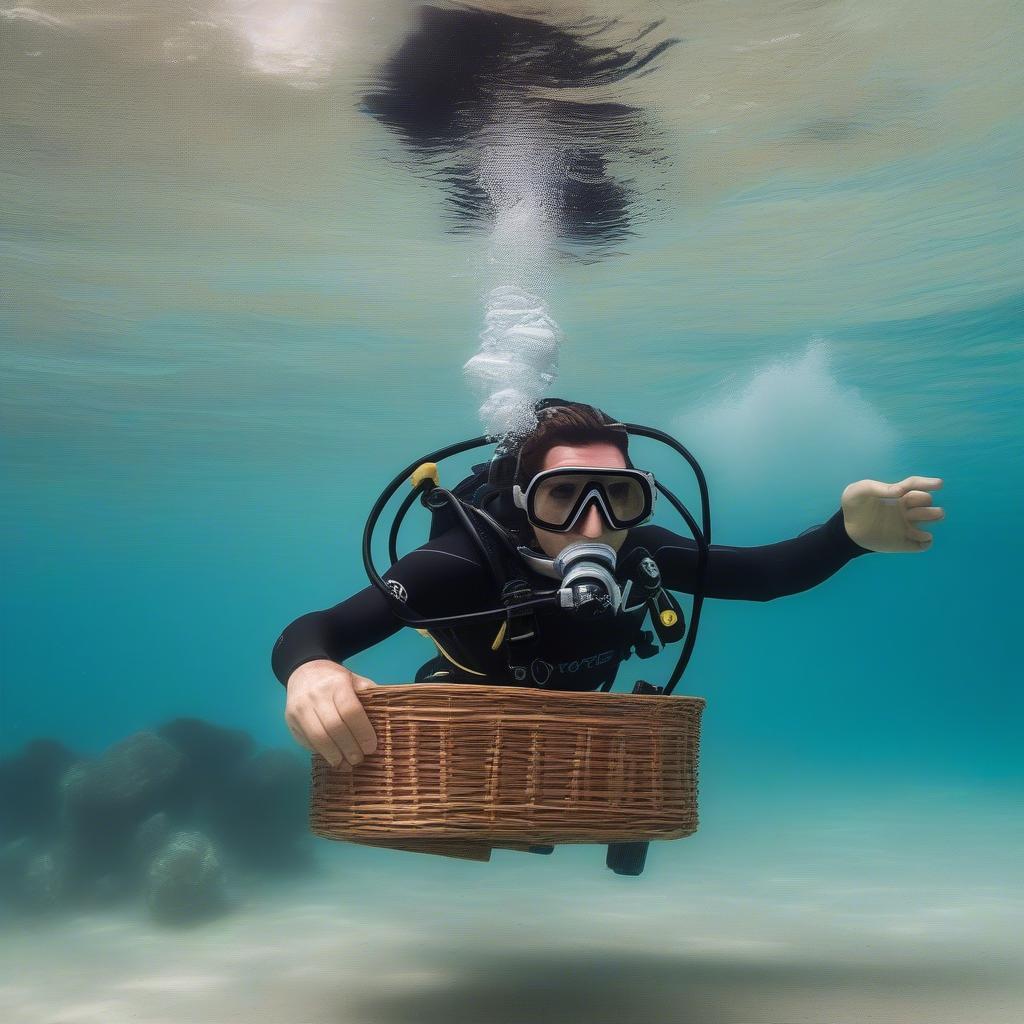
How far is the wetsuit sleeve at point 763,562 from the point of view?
465cm

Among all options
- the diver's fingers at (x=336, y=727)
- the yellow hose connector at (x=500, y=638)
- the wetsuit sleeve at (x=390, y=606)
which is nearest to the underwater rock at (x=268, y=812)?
the wetsuit sleeve at (x=390, y=606)

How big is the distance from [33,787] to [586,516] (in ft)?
40.9

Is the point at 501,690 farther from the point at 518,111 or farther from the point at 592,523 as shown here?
the point at 518,111

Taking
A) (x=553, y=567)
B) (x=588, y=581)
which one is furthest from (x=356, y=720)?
(x=553, y=567)

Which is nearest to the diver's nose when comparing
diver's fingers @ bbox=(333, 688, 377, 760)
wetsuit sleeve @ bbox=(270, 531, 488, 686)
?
wetsuit sleeve @ bbox=(270, 531, 488, 686)

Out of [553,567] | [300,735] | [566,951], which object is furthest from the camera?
[566,951]

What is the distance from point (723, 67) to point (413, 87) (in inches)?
107

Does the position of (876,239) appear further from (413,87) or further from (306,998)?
(306,998)

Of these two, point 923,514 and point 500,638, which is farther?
point 923,514

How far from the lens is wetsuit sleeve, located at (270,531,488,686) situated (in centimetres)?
367

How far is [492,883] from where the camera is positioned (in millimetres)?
9336

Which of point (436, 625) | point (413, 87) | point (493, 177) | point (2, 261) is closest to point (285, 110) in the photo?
point (413, 87)

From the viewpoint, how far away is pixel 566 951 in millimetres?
5910

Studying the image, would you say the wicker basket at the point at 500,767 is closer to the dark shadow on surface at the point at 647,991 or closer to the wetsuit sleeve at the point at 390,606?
the wetsuit sleeve at the point at 390,606
